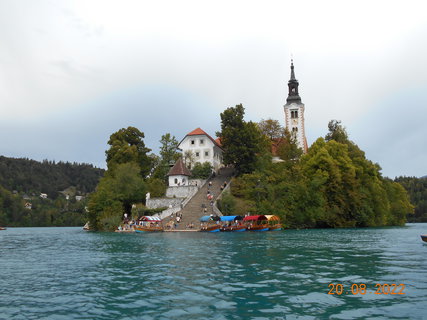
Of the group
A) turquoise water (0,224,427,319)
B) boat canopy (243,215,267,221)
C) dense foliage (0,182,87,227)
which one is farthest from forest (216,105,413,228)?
dense foliage (0,182,87,227)

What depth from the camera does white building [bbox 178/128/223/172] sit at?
8406cm

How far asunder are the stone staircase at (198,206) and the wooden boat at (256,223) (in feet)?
22.4

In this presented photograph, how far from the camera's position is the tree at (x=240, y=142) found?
70.4 m

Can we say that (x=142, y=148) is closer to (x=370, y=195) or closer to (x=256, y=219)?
(x=256, y=219)

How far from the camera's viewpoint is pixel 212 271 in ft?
57.6

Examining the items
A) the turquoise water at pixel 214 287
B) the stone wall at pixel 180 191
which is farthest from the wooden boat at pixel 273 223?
the turquoise water at pixel 214 287

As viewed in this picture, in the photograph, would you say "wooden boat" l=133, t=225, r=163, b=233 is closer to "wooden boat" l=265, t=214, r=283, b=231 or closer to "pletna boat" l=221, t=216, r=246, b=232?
"pletna boat" l=221, t=216, r=246, b=232

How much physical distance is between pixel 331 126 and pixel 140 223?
49.8 m

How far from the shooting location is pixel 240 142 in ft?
231

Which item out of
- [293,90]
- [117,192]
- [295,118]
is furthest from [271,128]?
[117,192]

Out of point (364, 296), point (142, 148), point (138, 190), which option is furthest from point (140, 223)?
point (364, 296)

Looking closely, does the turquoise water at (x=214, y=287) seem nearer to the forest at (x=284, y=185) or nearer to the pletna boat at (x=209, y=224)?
the pletna boat at (x=209, y=224)

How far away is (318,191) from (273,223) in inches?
394

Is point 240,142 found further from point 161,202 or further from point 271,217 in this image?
point 271,217
